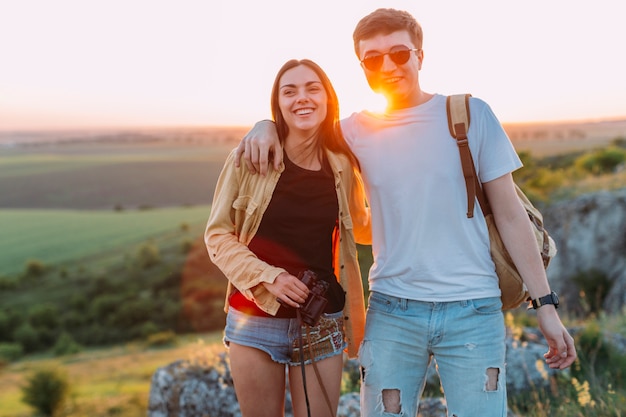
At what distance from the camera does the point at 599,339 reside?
6688mm

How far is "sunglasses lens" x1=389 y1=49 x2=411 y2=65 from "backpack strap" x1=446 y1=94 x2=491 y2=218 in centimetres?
29

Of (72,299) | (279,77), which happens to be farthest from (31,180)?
(279,77)

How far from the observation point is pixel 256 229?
A: 2.99 metres

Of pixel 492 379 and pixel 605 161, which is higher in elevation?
pixel 492 379

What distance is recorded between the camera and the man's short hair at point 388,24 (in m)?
2.88

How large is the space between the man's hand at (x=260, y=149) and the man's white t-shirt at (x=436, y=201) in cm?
50

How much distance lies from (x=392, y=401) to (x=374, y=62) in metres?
1.57

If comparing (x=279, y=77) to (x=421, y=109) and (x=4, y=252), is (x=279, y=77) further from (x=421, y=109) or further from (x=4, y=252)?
(x=4, y=252)

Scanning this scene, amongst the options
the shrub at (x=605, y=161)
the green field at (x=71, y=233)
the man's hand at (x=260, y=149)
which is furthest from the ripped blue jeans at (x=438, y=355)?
the green field at (x=71, y=233)

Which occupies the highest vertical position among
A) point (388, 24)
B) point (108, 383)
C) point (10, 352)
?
point (388, 24)

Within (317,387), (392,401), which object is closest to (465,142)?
(392,401)

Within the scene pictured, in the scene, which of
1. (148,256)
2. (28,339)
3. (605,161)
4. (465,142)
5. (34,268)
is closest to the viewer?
(465,142)

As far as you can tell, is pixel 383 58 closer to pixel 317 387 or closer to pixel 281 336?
pixel 281 336

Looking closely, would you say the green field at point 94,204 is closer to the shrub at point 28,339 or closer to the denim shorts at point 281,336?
the shrub at point 28,339
